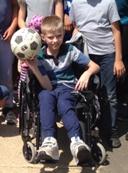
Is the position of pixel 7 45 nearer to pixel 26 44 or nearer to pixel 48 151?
pixel 26 44

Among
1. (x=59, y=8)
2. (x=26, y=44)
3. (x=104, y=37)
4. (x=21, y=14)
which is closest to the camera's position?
(x=26, y=44)

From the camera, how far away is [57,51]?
486 centimetres

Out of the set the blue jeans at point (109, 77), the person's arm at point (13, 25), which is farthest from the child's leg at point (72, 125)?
the person's arm at point (13, 25)

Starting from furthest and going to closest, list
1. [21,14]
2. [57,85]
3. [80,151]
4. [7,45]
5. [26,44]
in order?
[7,45] → [21,14] → [57,85] → [26,44] → [80,151]

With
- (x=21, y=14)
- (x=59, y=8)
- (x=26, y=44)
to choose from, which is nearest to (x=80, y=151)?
(x=26, y=44)

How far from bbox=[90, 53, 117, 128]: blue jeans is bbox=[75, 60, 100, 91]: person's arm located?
214mm

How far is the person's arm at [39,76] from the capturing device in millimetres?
4531

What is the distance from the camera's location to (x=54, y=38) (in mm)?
4680

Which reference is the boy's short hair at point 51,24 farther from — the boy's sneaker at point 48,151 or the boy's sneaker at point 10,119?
the boy's sneaker at point 10,119

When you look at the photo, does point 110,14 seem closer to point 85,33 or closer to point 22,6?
point 85,33

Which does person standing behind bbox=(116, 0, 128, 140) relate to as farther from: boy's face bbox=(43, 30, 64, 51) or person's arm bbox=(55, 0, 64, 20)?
boy's face bbox=(43, 30, 64, 51)

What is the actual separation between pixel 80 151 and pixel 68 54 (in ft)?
3.52

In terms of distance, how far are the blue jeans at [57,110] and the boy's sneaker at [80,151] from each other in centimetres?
11

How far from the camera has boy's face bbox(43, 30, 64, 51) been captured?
4.67m
